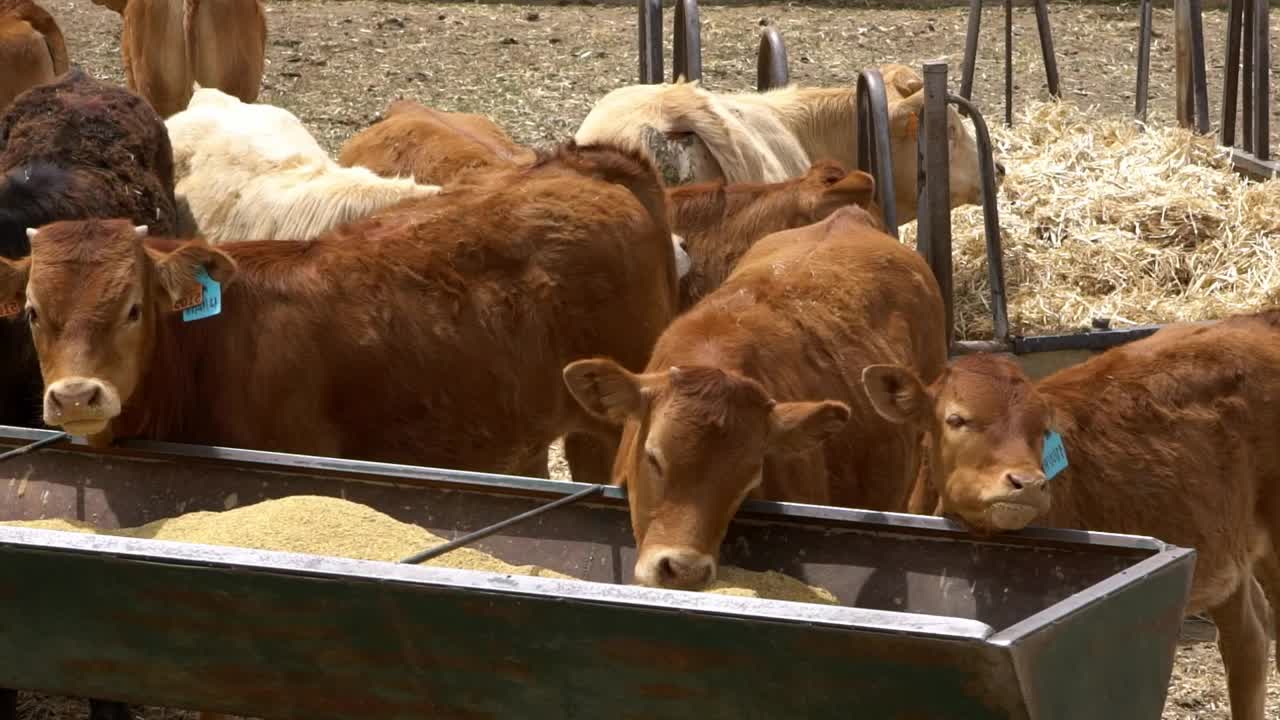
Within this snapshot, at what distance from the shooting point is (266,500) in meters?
4.28

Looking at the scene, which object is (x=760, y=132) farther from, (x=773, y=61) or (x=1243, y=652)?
(x=1243, y=652)

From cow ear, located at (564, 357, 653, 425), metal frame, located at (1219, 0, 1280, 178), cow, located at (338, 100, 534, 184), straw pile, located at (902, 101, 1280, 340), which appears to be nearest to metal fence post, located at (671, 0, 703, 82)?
cow, located at (338, 100, 534, 184)

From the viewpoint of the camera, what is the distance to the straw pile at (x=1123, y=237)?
730 centimetres

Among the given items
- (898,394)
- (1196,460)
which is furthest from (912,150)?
(898,394)

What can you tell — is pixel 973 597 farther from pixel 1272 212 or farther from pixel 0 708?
pixel 1272 212

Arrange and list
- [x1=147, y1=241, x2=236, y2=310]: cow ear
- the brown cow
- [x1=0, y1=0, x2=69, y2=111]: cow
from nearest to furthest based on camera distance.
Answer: [x1=147, y1=241, x2=236, y2=310]: cow ear → the brown cow → [x1=0, y1=0, x2=69, y2=111]: cow

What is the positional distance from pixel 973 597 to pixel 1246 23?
18.6 ft

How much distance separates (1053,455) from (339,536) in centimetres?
180

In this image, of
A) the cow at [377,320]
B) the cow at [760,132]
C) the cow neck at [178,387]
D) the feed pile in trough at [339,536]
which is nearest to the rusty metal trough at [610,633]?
the feed pile in trough at [339,536]

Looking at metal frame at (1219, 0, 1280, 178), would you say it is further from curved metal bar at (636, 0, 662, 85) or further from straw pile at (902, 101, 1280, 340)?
curved metal bar at (636, 0, 662, 85)

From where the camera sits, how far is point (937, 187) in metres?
6.29

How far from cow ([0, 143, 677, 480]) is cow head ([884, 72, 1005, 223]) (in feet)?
8.15

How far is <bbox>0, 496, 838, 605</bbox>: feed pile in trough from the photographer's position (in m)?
3.78

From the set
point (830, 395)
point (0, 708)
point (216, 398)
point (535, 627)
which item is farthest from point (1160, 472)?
point (0, 708)
